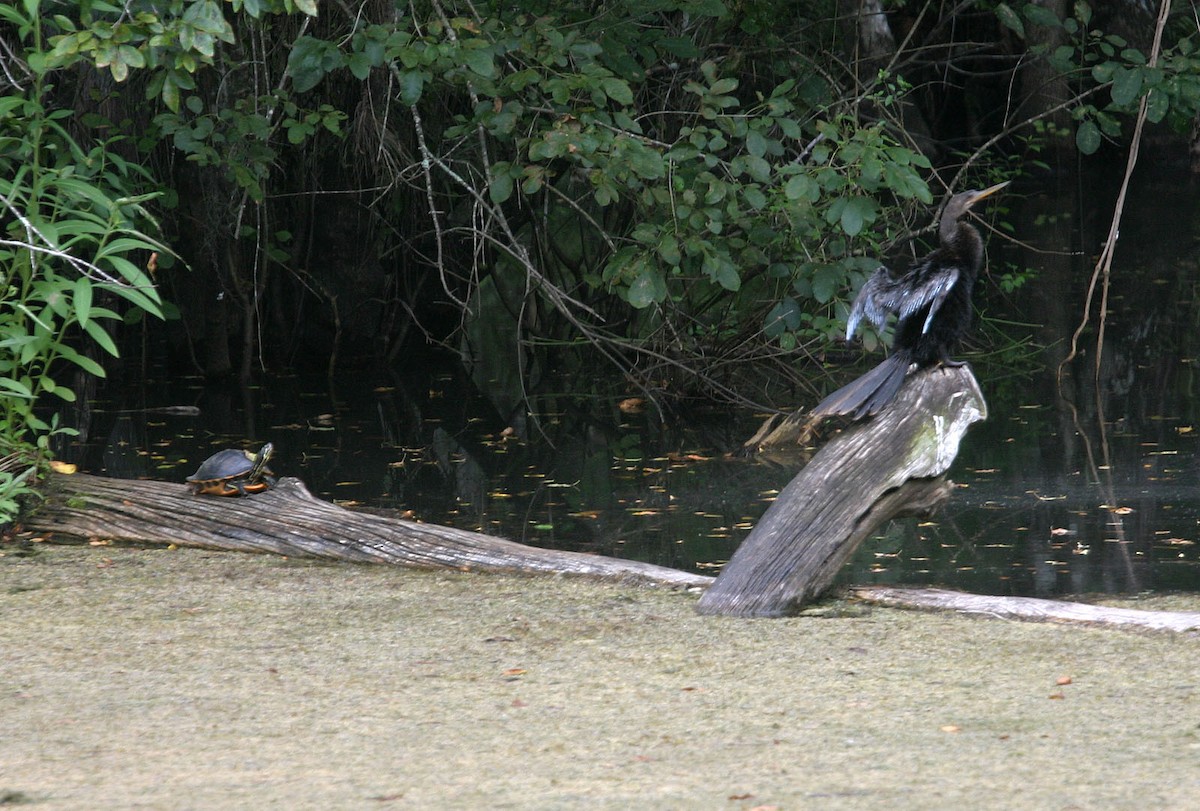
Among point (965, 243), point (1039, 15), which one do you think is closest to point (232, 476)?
point (965, 243)

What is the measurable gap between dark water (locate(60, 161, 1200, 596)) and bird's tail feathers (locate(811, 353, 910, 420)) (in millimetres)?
→ 915

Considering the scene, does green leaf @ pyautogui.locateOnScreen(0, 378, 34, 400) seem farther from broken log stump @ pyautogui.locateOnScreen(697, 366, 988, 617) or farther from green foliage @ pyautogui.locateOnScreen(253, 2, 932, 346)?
broken log stump @ pyautogui.locateOnScreen(697, 366, 988, 617)

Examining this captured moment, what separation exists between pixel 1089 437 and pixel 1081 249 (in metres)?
6.38

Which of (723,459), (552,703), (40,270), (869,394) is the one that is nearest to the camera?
(552,703)

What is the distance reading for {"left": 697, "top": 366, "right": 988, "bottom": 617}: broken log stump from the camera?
3492 millimetres

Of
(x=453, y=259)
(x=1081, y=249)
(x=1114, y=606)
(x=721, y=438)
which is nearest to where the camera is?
(x=1114, y=606)

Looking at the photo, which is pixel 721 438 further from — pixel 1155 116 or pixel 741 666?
pixel 741 666

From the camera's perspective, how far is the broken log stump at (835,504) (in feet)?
11.5

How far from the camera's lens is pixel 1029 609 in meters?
3.41

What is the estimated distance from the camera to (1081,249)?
1217 cm

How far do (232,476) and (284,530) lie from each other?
0.93 feet

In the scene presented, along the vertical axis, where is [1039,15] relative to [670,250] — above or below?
above

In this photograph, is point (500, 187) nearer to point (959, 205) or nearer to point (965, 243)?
point (959, 205)

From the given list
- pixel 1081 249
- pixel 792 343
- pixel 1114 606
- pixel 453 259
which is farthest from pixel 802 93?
pixel 1081 249
